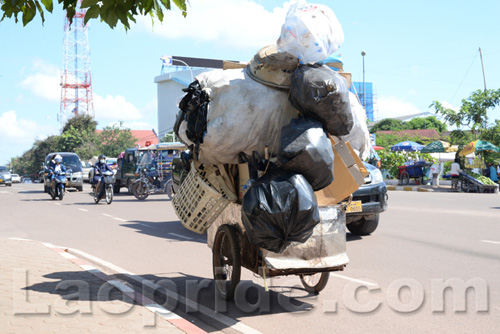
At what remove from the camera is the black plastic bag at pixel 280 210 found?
4.36m

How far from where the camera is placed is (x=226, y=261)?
5.64 m

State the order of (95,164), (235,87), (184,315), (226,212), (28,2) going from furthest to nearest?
(95,164) < (226,212) < (184,315) < (235,87) < (28,2)

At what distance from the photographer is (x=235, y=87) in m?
4.86

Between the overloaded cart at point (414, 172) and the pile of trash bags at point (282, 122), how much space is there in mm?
25283

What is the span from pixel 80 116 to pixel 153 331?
7339 centimetres

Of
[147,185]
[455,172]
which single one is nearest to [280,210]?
[147,185]

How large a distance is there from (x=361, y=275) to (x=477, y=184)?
1926 cm

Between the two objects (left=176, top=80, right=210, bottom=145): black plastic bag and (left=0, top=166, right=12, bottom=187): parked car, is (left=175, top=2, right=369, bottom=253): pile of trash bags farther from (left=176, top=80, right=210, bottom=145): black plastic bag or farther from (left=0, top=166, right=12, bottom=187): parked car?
(left=0, top=166, right=12, bottom=187): parked car

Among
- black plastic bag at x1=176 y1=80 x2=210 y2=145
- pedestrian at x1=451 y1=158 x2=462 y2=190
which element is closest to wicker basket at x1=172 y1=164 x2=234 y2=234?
black plastic bag at x1=176 y1=80 x2=210 y2=145

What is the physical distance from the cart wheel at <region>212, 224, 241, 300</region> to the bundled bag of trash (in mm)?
913

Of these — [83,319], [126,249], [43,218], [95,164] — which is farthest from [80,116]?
[83,319]

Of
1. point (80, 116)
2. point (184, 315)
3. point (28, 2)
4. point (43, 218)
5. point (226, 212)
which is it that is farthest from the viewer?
point (80, 116)

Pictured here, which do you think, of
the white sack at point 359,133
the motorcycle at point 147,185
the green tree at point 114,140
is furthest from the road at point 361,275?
the green tree at point 114,140

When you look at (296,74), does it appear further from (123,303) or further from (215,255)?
(123,303)
